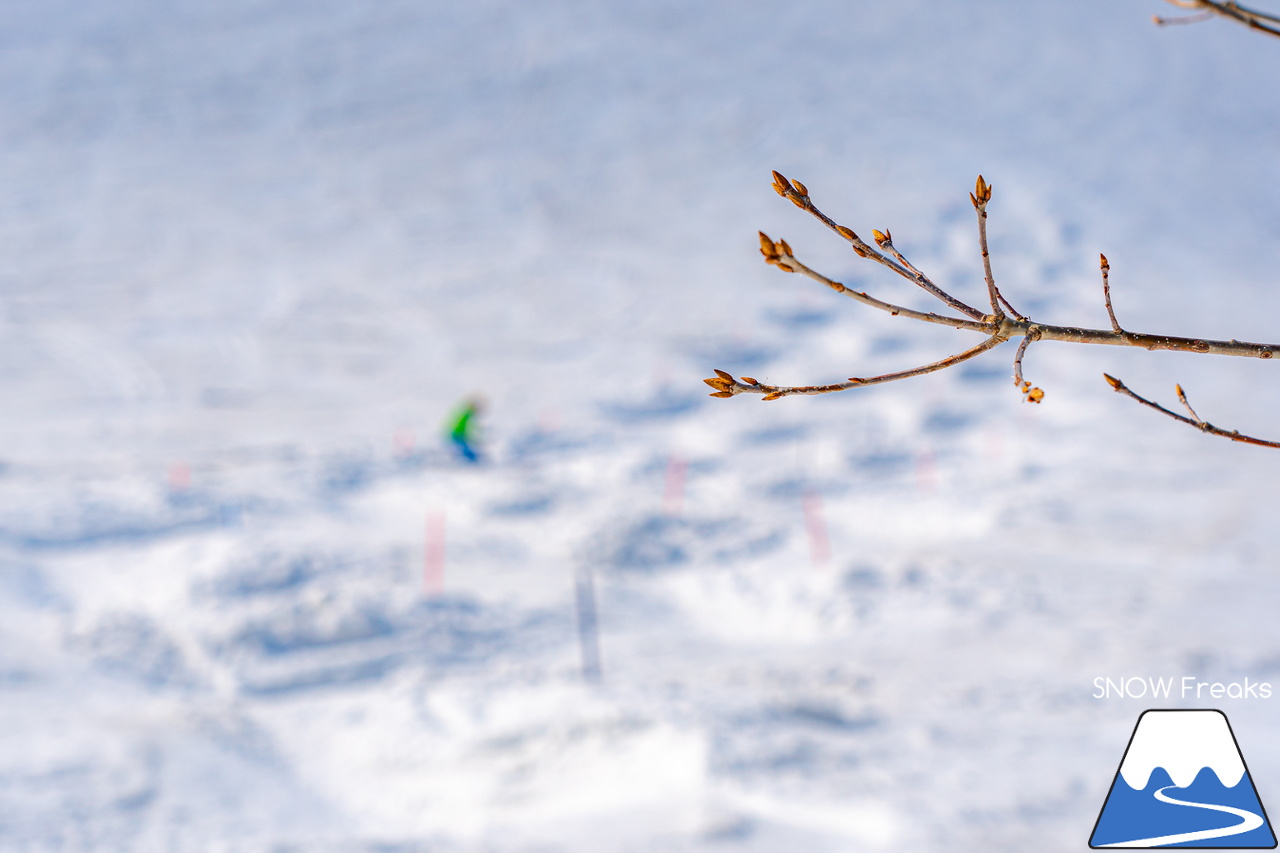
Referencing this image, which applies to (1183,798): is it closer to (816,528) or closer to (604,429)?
(816,528)

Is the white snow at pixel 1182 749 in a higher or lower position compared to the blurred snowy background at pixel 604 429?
lower

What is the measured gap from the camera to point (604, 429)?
376 inches

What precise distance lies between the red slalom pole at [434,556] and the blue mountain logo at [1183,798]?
5.25 meters

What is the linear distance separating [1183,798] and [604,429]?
257 inches

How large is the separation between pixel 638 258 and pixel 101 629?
8.95m

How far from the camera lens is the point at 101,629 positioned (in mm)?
6648

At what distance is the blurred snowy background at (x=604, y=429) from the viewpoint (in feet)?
18.1

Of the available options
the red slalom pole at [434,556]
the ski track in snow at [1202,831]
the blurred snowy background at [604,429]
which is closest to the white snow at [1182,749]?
the ski track in snow at [1202,831]

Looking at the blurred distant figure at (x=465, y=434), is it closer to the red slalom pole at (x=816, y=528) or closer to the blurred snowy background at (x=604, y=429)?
the blurred snowy background at (x=604, y=429)

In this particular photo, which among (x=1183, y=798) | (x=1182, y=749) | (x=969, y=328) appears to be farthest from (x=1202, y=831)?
(x=969, y=328)

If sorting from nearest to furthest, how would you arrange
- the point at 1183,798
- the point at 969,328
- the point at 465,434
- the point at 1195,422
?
the point at 969,328
the point at 1195,422
the point at 1183,798
the point at 465,434

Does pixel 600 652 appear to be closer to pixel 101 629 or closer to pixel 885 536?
pixel 885 536

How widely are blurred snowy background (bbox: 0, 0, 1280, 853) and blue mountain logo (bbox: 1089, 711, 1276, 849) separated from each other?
32cm

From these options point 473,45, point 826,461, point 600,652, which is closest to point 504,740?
point 600,652
